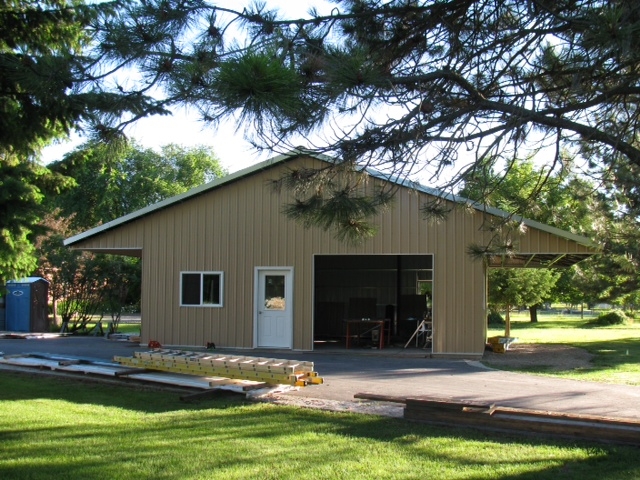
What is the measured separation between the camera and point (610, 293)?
69.2ft

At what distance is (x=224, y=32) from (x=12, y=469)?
446cm

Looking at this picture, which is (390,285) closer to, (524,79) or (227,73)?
(524,79)

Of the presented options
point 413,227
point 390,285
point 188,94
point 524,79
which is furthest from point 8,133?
point 390,285

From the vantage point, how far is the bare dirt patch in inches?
577

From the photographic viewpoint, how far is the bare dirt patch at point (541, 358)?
1465 cm

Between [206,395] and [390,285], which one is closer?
[206,395]

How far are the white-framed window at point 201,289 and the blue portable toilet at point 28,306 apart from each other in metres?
9.13

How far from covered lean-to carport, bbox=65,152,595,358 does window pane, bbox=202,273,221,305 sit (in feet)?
0.08

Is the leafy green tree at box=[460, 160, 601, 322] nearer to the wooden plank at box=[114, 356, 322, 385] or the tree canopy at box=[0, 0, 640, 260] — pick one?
the tree canopy at box=[0, 0, 640, 260]

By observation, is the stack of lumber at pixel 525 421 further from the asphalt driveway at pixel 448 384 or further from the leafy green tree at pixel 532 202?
the leafy green tree at pixel 532 202

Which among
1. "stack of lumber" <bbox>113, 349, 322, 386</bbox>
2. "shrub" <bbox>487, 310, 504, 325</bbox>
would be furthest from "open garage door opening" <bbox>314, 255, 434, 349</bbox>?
"shrub" <bbox>487, 310, 504, 325</bbox>

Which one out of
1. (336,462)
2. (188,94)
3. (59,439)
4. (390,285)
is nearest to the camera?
(188,94)

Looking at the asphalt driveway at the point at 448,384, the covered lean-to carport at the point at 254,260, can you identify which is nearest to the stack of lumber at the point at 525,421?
the asphalt driveway at the point at 448,384

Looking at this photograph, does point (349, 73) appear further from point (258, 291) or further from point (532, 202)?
point (258, 291)
